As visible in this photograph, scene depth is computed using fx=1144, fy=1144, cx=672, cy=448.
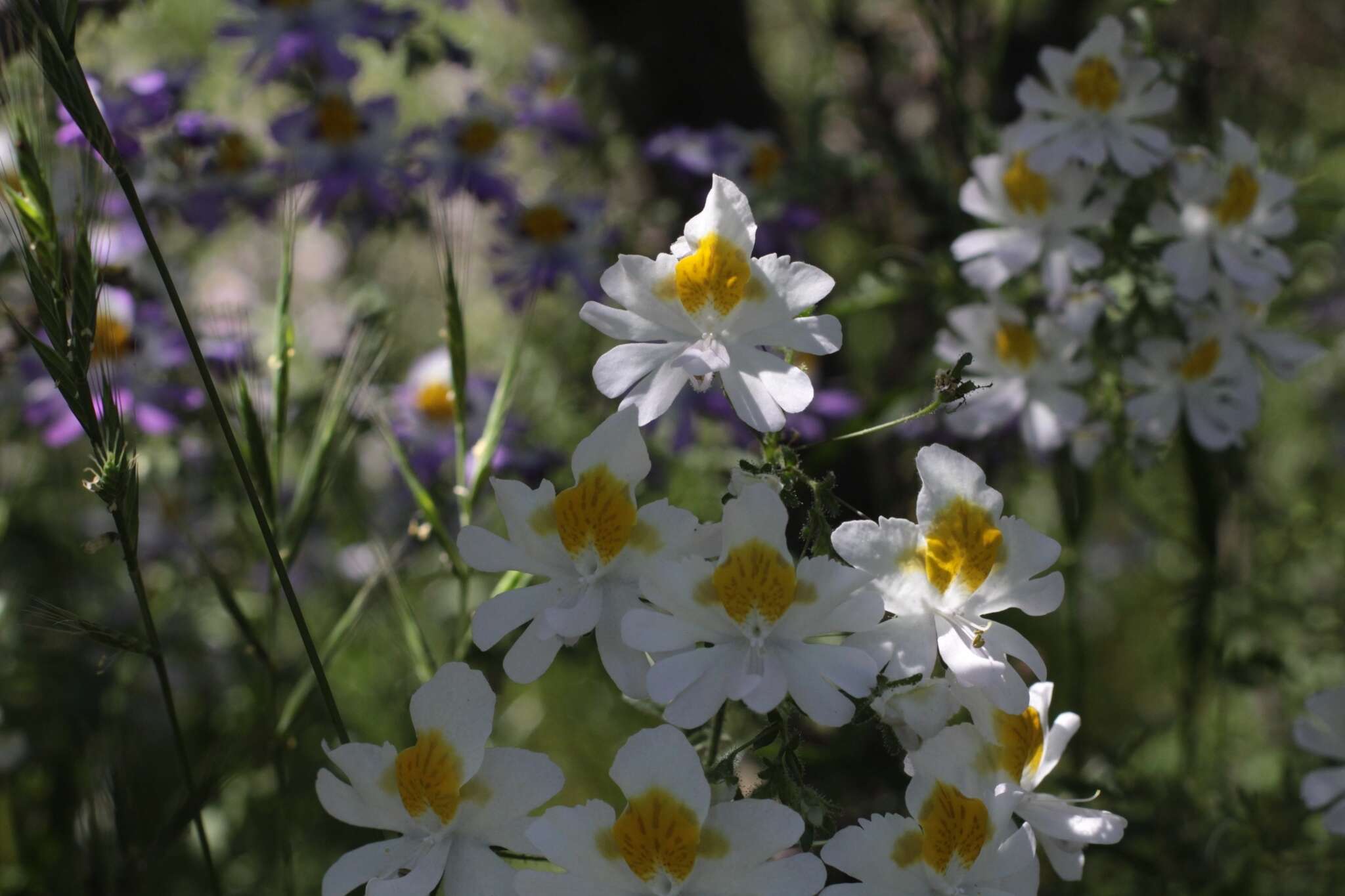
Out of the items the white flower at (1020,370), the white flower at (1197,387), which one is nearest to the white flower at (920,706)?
the white flower at (1020,370)

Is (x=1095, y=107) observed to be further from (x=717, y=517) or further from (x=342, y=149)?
(x=342, y=149)

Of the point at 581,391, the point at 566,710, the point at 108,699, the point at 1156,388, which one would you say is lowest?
the point at 566,710

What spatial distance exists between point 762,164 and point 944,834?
4.78 feet

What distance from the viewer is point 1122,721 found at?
287 cm

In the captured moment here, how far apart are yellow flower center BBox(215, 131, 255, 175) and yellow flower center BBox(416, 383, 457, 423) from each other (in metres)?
0.54

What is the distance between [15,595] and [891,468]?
1.59m

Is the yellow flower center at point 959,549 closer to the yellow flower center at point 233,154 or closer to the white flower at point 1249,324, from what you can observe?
the white flower at point 1249,324

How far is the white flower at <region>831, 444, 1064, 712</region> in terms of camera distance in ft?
3.28

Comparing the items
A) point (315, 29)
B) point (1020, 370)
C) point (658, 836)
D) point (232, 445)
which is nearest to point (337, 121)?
point (315, 29)

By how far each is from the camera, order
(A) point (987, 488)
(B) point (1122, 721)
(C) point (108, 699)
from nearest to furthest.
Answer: (A) point (987, 488)
(C) point (108, 699)
(B) point (1122, 721)

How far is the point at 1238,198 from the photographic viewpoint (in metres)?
1.59

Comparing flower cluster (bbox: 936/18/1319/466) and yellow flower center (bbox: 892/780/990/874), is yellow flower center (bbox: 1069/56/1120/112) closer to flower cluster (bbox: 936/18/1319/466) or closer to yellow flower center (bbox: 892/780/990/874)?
flower cluster (bbox: 936/18/1319/466)

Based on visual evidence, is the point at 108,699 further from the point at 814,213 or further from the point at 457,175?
the point at 814,213

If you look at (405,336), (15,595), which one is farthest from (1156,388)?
(405,336)
